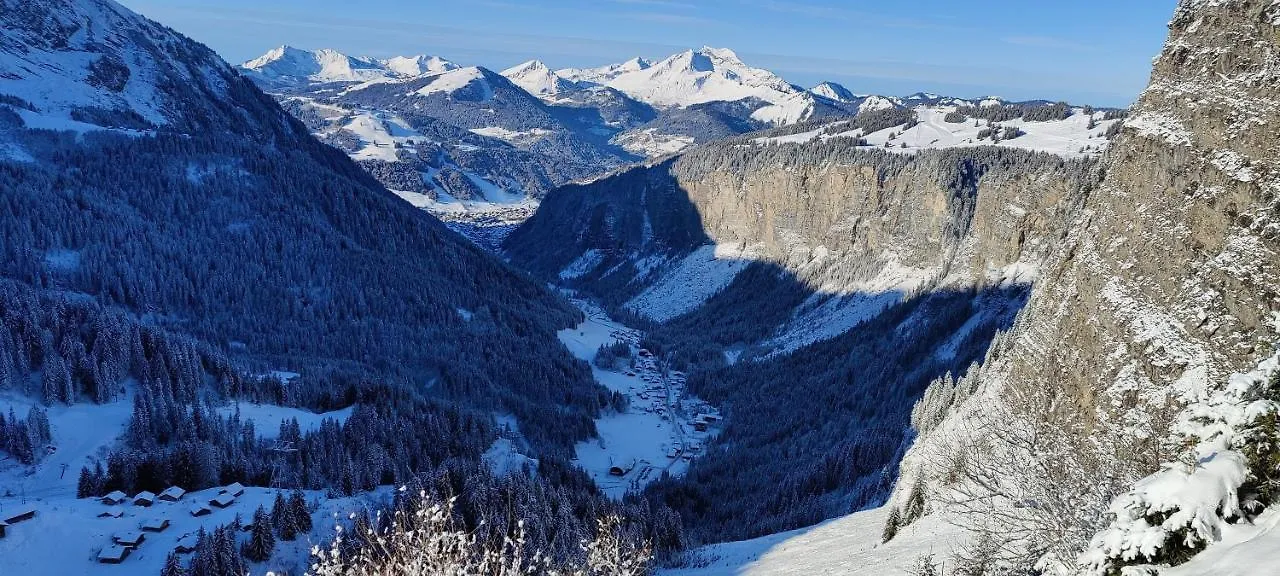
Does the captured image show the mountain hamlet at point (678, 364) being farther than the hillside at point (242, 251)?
No

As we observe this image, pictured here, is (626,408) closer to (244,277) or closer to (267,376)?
(267,376)

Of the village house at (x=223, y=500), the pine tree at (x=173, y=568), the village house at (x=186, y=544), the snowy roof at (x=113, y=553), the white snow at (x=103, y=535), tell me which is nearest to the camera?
the pine tree at (x=173, y=568)

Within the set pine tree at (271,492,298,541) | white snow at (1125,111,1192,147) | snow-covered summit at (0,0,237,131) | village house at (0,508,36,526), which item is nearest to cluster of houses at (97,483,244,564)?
village house at (0,508,36,526)

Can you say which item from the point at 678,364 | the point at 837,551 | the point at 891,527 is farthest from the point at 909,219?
the point at 837,551

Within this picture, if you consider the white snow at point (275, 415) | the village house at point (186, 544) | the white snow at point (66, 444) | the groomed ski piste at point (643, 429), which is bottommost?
the groomed ski piste at point (643, 429)

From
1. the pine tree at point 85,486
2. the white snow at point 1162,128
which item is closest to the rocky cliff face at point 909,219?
the white snow at point 1162,128

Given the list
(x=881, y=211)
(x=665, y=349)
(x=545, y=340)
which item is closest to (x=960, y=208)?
(x=881, y=211)

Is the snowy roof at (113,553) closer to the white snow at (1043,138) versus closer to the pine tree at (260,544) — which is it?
the pine tree at (260,544)

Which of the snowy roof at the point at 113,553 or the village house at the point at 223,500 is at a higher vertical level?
the snowy roof at the point at 113,553

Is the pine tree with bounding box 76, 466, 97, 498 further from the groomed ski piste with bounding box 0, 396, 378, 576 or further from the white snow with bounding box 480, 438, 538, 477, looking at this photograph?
the white snow with bounding box 480, 438, 538, 477
